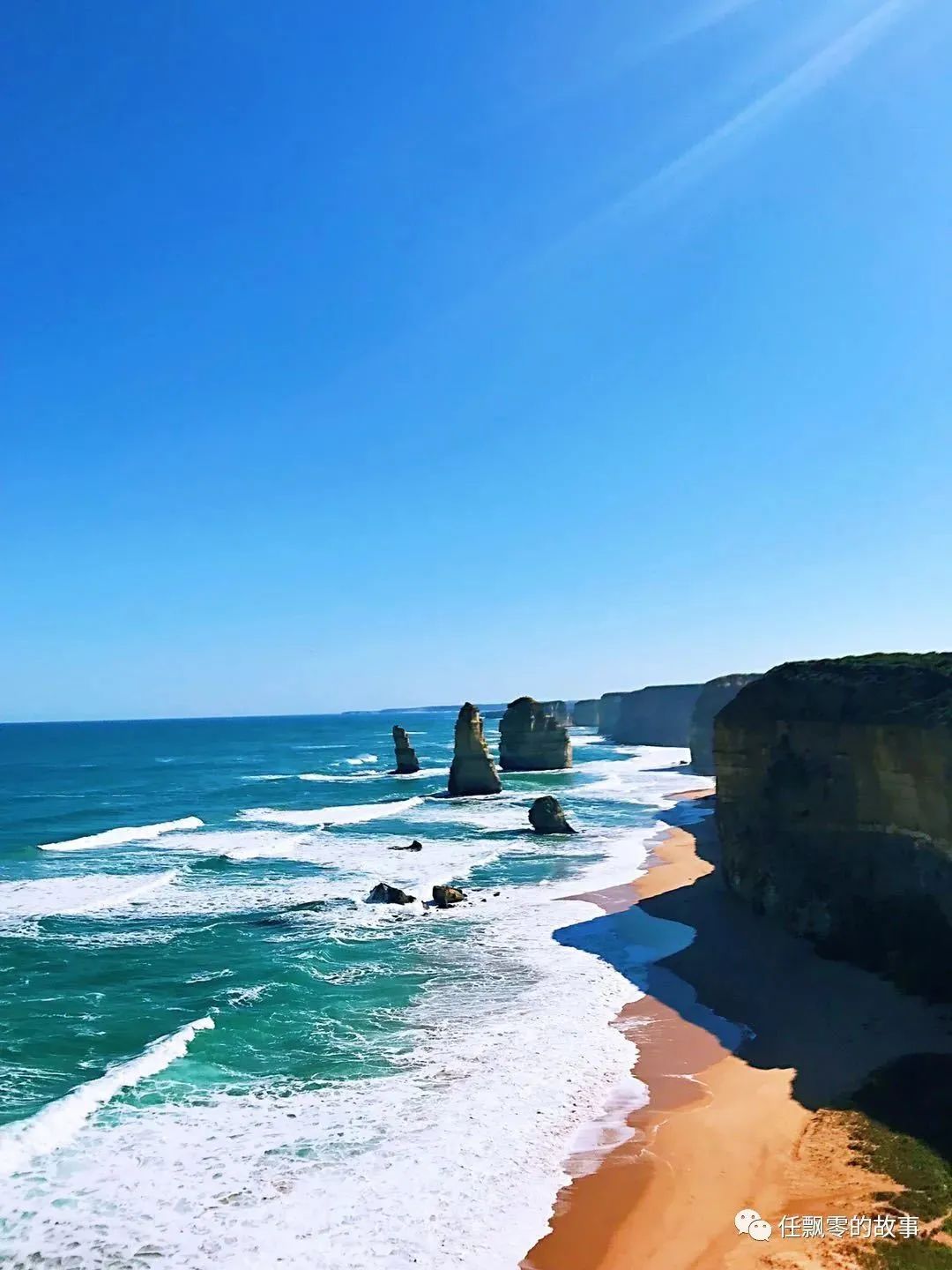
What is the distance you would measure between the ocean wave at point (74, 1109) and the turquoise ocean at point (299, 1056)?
0.05 m

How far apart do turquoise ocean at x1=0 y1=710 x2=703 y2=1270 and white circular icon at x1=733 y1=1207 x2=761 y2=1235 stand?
257 centimetres

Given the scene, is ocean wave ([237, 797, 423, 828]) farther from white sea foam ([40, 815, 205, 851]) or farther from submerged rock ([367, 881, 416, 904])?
submerged rock ([367, 881, 416, 904])

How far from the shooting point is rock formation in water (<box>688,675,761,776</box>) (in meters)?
86.5

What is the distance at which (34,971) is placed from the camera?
77.5 feet

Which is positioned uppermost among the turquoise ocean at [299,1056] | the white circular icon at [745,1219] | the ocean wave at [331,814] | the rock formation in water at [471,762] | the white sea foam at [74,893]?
the rock formation in water at [471,762]

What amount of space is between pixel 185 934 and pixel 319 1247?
18.1 meters

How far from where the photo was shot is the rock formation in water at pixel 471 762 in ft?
213

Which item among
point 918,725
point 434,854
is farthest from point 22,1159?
point 434,854

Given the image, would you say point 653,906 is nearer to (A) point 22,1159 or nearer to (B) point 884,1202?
(B) point 884,1202

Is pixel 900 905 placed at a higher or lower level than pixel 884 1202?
higher

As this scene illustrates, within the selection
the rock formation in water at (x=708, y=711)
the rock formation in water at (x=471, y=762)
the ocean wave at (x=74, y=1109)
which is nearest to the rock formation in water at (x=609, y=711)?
the rock formation in water at (x=708, y=711)

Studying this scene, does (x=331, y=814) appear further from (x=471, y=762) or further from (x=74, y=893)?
(x=74, y=893)

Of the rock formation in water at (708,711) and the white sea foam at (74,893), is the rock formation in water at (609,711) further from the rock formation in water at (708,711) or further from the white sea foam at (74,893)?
the white sea foam at (74,893)

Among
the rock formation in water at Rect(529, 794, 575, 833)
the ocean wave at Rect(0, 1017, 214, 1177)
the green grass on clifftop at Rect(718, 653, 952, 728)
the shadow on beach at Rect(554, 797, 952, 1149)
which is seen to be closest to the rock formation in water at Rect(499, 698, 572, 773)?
the rock formation in water at Rect(529, 794, 575, 833)
